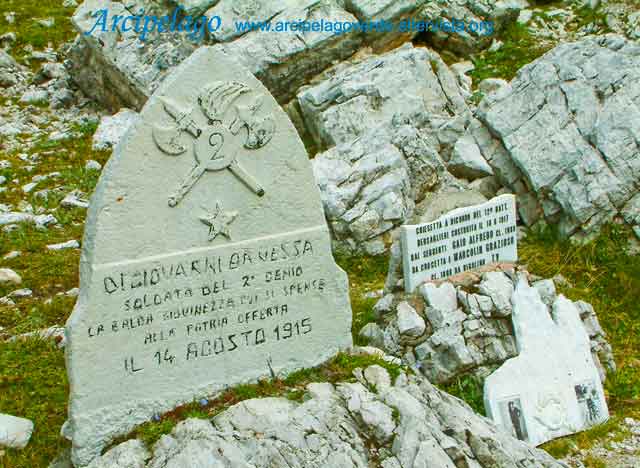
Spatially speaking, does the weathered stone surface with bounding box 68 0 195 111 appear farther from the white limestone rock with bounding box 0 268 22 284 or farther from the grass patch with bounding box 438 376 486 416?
the grass patch with bounding box 438 376 486 416

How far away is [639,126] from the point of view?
935cm

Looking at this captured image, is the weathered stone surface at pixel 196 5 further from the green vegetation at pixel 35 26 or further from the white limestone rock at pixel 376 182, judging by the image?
the green vegetation at pixel 35 26

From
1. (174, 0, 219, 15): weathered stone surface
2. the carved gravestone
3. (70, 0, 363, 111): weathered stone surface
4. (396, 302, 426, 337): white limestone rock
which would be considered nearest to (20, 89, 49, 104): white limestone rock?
(70, 0, 363, 111): weathered stone surface

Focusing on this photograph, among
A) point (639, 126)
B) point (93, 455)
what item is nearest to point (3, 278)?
point (93, 455)

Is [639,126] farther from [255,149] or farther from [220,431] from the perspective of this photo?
[220,431]

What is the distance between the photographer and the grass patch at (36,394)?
586cm

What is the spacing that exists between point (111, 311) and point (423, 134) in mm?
6387

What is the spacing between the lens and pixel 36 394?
6.65 meters

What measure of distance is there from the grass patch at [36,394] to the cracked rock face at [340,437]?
999 millimetres

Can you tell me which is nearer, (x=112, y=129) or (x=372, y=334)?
(x=372, y=334)

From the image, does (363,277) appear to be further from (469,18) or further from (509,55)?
(469,18)

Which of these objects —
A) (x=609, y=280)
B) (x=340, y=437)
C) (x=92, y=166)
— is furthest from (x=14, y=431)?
(x=92, y=166)

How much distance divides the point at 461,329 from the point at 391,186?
2.89 meters

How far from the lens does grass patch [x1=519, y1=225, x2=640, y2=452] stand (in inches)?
292
